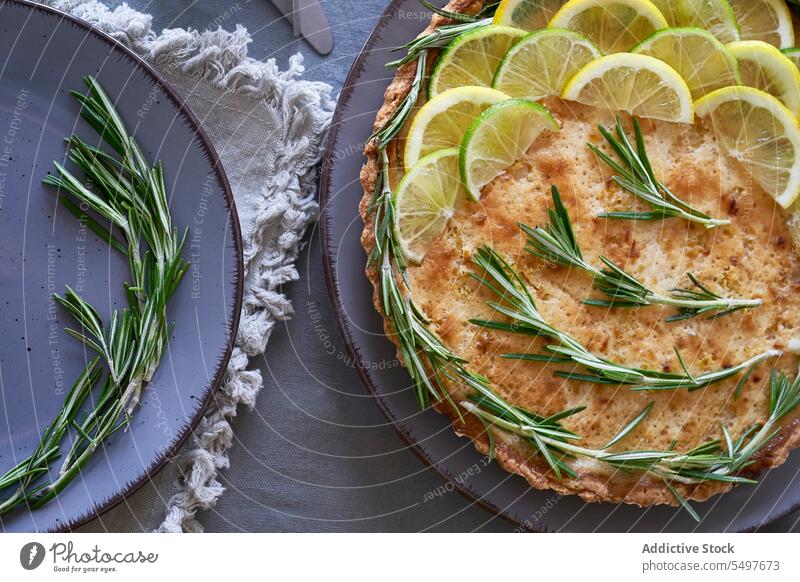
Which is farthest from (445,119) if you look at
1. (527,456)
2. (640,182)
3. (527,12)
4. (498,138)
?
(527,456)

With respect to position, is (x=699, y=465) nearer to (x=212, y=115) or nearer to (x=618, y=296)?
(x=618, y=296)

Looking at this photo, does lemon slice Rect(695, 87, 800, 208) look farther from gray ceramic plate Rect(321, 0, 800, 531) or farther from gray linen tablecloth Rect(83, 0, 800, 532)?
gray linen tablecloth Rect(83, 0, 800, 532)

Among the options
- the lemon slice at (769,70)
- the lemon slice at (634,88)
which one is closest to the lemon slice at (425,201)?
the lemon slice at (634,88)

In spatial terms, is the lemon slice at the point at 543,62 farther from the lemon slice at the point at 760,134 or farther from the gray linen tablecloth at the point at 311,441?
the gray linen tablecloth at the point at 311,441

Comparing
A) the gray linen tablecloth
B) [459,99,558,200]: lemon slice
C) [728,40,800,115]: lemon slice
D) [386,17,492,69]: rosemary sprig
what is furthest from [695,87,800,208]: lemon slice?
the gray linen tablecloth

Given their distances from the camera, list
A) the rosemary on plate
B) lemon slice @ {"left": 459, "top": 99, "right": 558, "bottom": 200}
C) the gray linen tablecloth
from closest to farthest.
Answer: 1. lemon slice @ {"left": 459, "top": 99, "right": 558, "bottom": 200}
2. the rosemary on plate
3. the gray linen tablecloth

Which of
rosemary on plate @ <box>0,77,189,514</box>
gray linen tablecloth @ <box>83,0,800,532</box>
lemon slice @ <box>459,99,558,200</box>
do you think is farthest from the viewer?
gray linen tablecloth @ <box>83,0,800,532</box>

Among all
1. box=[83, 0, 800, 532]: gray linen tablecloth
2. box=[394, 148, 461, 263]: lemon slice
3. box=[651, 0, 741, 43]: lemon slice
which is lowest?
box=[83, 0, 800, 532]: gray linen tablecloth
